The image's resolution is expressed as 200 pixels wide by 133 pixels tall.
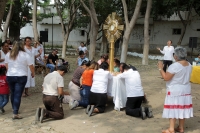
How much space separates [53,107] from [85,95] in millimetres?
1118

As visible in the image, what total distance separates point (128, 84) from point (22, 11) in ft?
68.1

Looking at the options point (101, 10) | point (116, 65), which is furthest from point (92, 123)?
point (101, 10)

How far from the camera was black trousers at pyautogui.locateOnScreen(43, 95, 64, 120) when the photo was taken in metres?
5.49

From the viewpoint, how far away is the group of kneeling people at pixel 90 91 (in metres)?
5.50

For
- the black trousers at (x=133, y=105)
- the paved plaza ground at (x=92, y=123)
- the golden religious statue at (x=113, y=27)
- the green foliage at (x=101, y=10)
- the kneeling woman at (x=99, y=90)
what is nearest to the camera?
the paved plaza ground at (x=92, y=123)

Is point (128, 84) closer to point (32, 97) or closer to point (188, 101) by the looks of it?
point (188, 101)

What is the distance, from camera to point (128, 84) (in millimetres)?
5941

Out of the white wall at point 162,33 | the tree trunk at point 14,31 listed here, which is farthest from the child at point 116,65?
the white wall at point 162,33

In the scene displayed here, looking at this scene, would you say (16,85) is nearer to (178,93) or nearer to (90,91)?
(90,91)

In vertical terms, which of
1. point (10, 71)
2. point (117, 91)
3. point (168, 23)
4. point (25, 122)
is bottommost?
point (25, 122)

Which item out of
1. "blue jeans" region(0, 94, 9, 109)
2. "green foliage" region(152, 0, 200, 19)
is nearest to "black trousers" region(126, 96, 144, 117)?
"blue jeans" region(0, 94, 9, 109)

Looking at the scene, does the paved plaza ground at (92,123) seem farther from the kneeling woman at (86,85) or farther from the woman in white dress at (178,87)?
the woman in white dress at (178,87)

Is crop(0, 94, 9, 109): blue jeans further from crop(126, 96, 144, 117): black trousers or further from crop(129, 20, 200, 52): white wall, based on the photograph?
crop(129, 20, 200, 52): white wall

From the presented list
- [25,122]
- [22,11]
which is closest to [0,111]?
[25,122]
